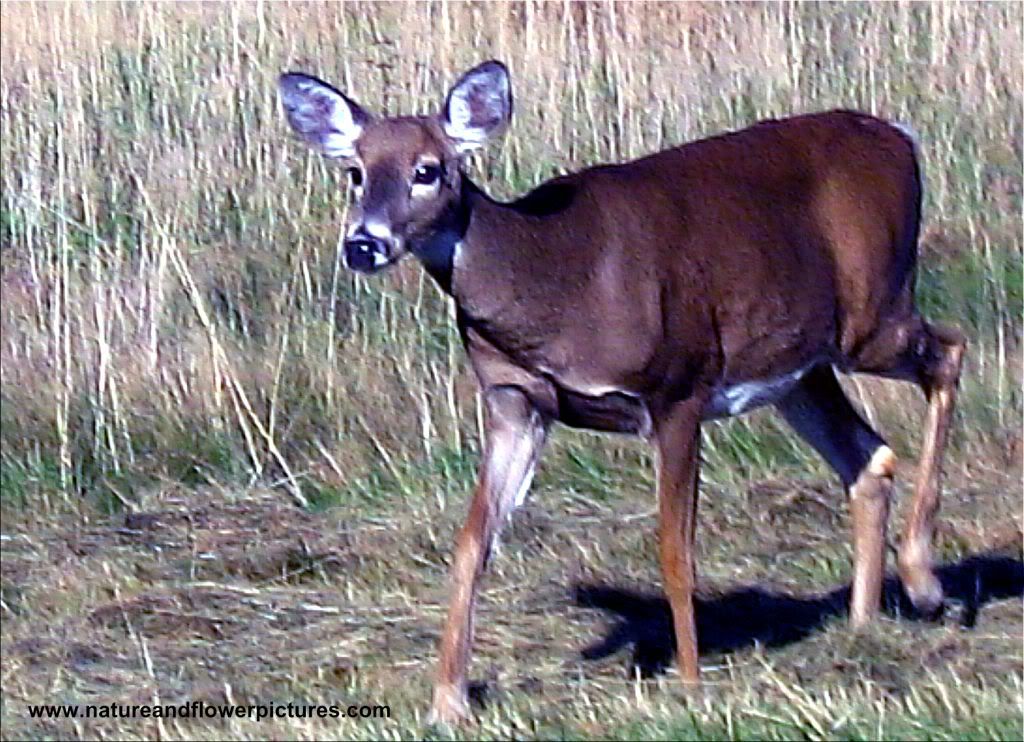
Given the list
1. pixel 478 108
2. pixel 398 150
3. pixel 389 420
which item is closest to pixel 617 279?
pixel 478 108

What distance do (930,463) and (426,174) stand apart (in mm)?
2008

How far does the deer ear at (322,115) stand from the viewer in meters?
6.32

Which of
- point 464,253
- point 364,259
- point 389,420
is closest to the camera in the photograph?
point 364,259

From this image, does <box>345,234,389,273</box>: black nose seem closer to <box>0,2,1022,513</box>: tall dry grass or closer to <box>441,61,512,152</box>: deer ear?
<box>441,61,512,152</box>: deer ear

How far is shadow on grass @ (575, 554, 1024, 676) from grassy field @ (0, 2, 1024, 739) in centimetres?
2

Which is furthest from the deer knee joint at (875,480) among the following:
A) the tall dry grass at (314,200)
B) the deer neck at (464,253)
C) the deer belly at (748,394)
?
the deer neck at (464,253)

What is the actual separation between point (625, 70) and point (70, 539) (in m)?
3.62

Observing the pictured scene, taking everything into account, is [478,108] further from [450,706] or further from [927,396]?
[927,396]

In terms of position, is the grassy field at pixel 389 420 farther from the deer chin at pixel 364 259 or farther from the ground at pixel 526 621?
the deer chin at pixel 364 259

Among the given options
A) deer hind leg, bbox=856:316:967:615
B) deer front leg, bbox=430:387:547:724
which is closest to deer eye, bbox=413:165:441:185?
deer front leg, bbox=430:387:547:724

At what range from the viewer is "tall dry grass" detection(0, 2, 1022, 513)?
28.9 ft

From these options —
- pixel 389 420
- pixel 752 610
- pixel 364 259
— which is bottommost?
pixel 752 610

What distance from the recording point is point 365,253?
5.86 m

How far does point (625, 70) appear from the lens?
10.7m
